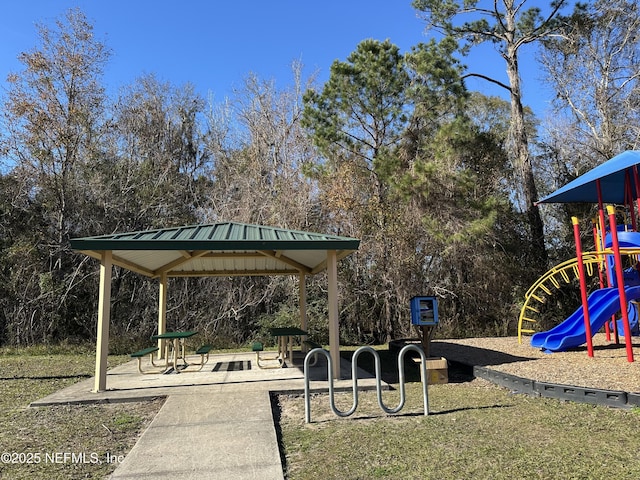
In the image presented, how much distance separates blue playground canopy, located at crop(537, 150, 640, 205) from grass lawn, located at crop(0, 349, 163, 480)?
8.78m

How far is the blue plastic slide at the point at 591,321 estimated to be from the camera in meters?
8.52

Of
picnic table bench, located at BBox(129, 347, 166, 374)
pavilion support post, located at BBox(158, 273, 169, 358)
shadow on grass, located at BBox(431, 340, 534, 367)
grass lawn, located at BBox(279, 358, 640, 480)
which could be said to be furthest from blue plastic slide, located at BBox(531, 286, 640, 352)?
pavilion support post, located at BBox(158, 273, 169, 358)

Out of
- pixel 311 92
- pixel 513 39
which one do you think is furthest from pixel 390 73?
pixel 513 39

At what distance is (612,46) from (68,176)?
1947 centimetres

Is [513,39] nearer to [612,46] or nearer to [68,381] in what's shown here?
[612,46]

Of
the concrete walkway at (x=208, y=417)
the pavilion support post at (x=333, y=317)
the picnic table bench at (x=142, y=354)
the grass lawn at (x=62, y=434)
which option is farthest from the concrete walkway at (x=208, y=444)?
the picnic table bench at (x=142, y=354)

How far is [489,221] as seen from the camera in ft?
41.0

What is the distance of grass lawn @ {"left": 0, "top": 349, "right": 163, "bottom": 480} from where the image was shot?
11.6ft

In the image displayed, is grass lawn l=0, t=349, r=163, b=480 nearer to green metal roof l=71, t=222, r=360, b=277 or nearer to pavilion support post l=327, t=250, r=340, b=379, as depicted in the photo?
green metal roof l=71, t=222, r=360, b=277

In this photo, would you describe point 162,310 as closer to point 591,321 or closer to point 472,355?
point 472,355

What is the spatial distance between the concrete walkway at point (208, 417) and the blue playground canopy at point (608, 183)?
600 cm

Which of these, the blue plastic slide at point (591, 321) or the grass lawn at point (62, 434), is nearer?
the grass lawn at point (62, 434)

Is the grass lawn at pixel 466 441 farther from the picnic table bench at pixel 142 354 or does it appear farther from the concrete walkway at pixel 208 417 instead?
the picnic table bench at pixel 142 354

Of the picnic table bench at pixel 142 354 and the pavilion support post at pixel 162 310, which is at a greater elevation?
the pavilion support post at pixel 162 310
